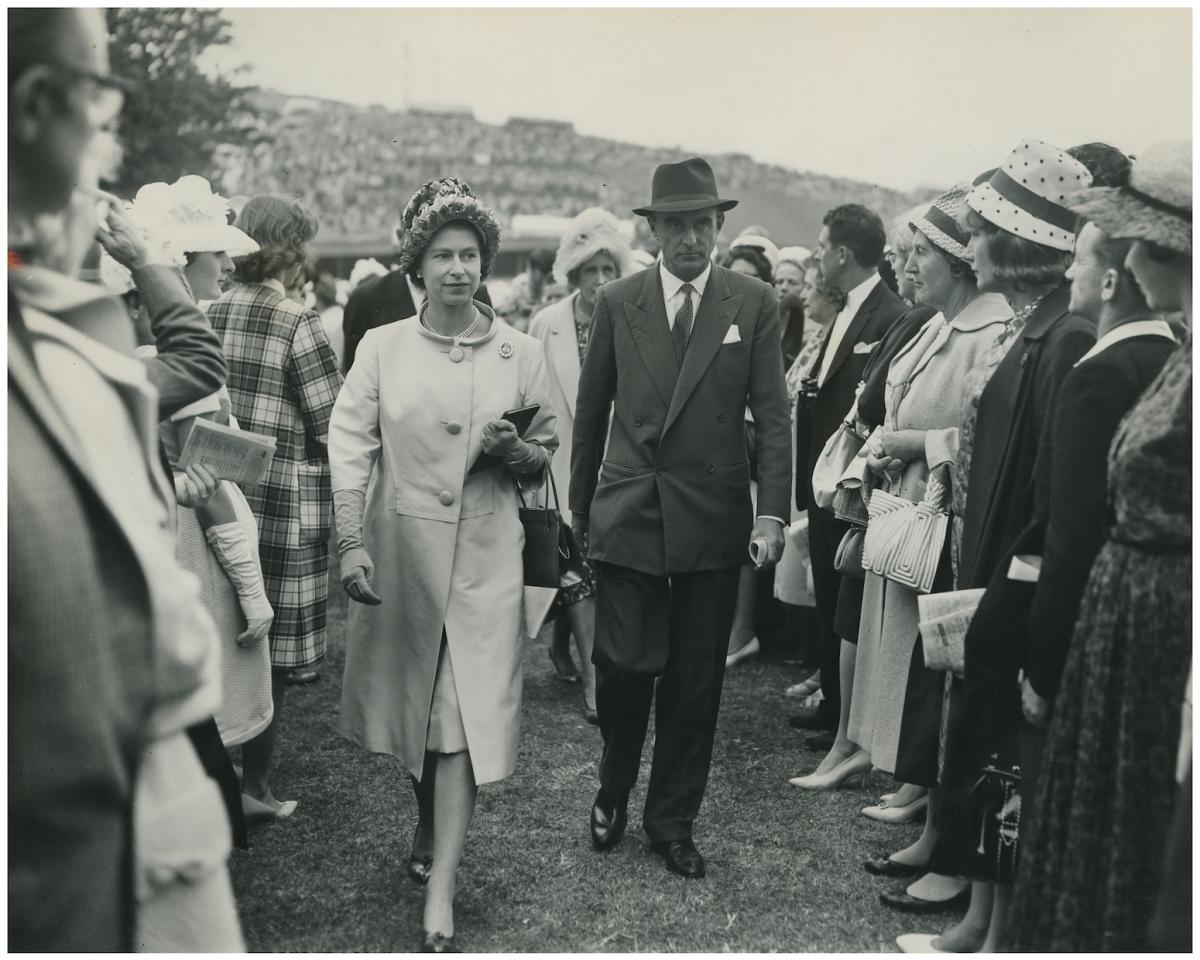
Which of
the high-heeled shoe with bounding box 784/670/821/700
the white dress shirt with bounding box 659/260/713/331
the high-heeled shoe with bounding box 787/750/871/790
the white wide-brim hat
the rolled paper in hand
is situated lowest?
the high-heeled shoe with bounding box 784/670/821/700

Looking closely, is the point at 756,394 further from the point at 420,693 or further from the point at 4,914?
the point at 4,914

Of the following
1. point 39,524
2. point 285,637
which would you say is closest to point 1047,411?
point 39,524

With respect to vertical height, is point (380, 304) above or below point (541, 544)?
above

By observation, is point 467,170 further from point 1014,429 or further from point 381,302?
point 1014,429

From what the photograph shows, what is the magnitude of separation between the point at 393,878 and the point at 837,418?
275 centimetres

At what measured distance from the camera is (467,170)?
7.34m

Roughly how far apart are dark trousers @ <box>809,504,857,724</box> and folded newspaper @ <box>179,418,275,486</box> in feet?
9.23

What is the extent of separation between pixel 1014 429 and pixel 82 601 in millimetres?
2362

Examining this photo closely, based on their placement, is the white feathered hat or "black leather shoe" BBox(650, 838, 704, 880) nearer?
"black leather shoe" BBox(650, 838, 704, 880)

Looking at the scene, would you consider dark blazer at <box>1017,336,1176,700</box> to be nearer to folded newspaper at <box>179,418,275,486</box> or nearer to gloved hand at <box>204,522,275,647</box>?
folded newspaper at <box>179,418,275,486</box>

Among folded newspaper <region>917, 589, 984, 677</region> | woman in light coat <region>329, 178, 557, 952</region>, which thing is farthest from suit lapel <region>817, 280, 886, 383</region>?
folded newspaper <region>917, 589, 984, 677</region>

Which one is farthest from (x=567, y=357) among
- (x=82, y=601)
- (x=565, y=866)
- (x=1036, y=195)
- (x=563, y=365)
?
(x=82, y=601)

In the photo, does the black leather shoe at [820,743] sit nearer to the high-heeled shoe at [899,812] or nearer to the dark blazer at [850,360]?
the high-heeled shoe at [899,812]

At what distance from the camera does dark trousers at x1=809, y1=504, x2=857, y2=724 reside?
5.62m
